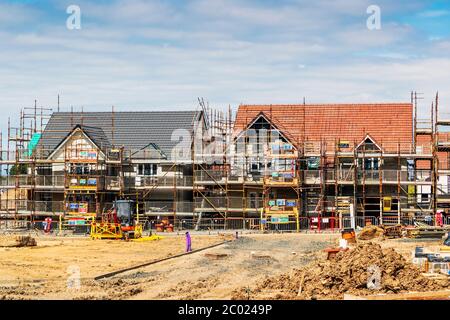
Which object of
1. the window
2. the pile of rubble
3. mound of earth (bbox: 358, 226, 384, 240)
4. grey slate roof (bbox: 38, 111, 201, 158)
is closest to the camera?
the pile of rubble

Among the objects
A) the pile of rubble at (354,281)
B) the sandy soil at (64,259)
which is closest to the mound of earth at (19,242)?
the sandy soil at (64,259)

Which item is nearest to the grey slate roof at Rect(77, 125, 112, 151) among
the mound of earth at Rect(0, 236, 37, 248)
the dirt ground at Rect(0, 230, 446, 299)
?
the dirt ground at Rect(0, 230, 446, 299)

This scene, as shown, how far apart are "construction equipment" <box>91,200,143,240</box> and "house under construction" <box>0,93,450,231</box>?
543cm

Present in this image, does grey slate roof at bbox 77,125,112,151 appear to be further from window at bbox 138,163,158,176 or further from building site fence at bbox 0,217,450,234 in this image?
building site fence at bbox 0,217,450,234

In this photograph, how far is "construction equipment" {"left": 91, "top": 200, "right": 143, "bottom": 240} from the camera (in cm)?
5188

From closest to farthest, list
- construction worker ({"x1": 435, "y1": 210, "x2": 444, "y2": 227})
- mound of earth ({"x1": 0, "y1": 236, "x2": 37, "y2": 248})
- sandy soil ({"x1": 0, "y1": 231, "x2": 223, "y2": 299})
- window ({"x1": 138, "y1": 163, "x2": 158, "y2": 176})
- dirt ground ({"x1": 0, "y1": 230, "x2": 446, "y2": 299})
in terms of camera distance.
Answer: dirt ground ({"x1": 0, "y1": 230, "x2": 446, "y2": 299}) < sandy soil ({"x1": 0, "y1": 231, "x2": 223, "y2": 299}) < mound of earth ({"x1": 0, "y1": 236, "x2": 37, "y2": 248}) < construction worker ({"x1": 435, "y1": 210, "x2": 444, "y2": 227}) < window ({"x1": 138, "y1": 163, "x2": 158, "y2": 176})

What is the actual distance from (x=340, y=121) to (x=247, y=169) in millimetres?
9381

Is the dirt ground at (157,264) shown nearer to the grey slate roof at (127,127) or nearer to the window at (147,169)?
the window at (147,169)

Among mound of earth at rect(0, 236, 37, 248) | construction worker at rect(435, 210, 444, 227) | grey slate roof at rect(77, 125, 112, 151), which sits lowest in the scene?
mound of earth at rect(0, 236, 37, 248)

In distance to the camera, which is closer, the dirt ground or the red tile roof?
the dirt ground

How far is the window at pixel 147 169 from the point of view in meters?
63.8

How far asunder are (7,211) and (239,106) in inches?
836

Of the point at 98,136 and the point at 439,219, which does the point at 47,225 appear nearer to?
the point at 98,136

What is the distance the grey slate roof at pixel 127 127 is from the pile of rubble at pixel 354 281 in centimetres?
4055
